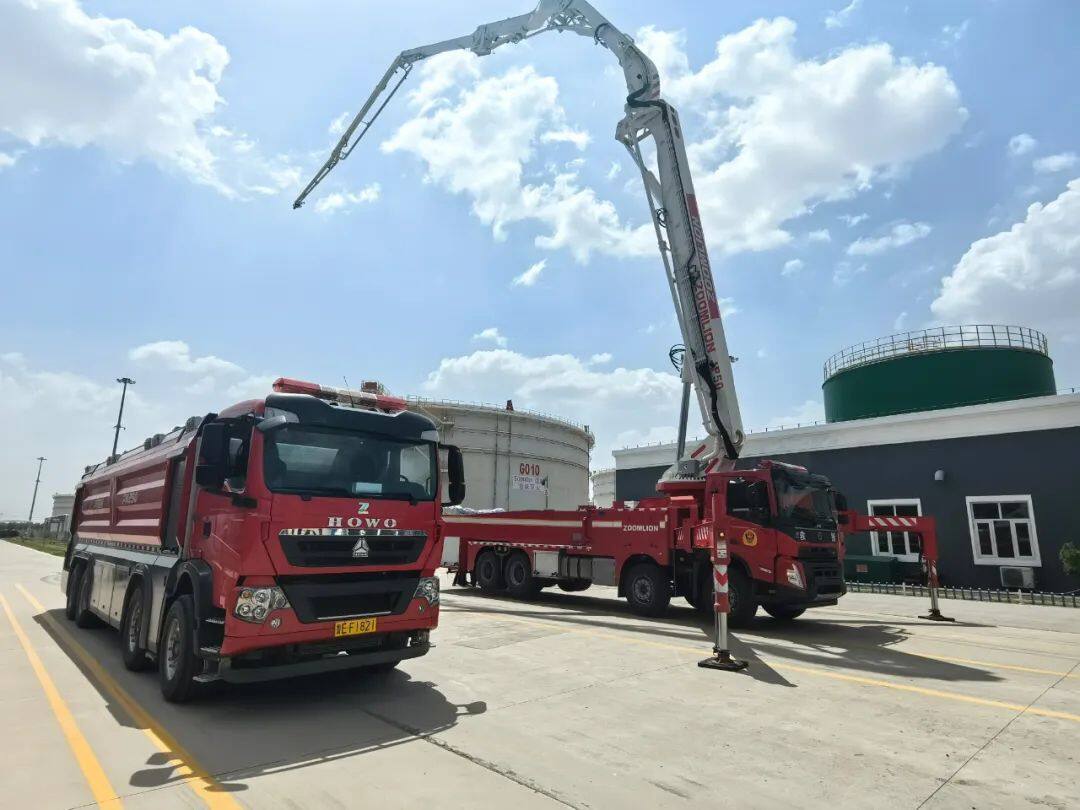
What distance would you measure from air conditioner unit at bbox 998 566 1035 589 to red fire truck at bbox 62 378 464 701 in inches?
740

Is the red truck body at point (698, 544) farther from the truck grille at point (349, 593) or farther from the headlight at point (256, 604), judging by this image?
the headlight at point (256, 604)

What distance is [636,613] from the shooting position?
1269 centimetres

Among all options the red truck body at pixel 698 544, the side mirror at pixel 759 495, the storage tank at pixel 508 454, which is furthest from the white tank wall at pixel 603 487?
the side mirror at pixel 759 495

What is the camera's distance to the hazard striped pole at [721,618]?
25.2 ft

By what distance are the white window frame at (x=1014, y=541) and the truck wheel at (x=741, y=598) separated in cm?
1235

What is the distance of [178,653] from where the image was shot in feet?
19.8

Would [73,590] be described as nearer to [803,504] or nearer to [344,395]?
[344,395]

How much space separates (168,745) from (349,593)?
5.75ft

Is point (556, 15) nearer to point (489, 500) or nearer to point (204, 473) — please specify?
point (204, 473)

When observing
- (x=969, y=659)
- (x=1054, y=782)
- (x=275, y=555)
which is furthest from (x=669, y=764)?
(x=969, y=659)

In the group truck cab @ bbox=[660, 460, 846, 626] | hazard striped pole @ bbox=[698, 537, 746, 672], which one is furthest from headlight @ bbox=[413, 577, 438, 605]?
truck cab @ bbox=[660, 460, 846, 626]

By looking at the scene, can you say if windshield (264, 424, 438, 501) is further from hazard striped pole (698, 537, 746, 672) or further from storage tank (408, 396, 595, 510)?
storage tank (408, 396, 595, 510)

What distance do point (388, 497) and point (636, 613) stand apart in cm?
797

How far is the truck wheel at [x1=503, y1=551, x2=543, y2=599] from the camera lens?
50.1 ft
